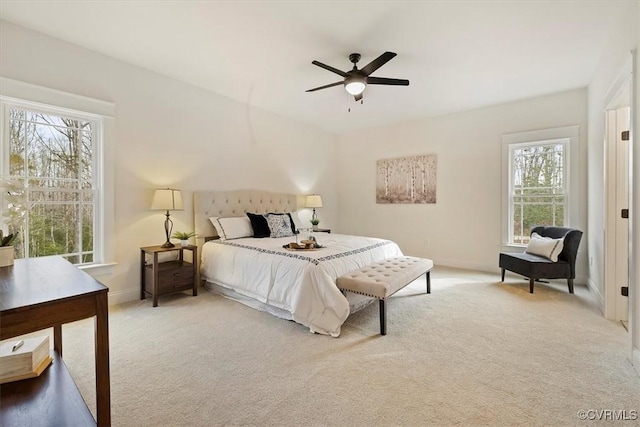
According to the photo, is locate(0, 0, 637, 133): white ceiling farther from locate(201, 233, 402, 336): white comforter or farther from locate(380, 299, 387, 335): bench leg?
locate(380, 299, 387, 335): bench leg

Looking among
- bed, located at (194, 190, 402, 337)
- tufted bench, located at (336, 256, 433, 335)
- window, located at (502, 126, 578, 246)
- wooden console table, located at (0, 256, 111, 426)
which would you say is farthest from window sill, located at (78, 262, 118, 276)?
window, located at (502, 126, 578, 246)

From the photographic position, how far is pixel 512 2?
243 centimetres

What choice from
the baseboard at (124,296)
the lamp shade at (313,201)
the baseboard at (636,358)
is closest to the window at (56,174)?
the baseboard at (124,296)

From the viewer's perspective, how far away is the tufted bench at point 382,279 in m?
2.60

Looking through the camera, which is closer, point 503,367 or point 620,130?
point 503,367

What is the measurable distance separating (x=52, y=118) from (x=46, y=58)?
59cm

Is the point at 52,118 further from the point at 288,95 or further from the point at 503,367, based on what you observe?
the point at 503,367

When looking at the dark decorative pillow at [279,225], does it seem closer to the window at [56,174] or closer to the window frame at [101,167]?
the window frame at [101,167]

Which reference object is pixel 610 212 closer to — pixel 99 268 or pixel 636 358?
pixel 636 358

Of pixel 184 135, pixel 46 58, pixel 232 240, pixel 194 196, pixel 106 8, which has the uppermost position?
pixel 106 8

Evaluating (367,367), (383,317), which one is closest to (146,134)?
(383,317)

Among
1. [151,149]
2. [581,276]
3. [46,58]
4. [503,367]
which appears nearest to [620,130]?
[581,276]

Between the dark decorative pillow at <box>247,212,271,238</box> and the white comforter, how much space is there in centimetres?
26

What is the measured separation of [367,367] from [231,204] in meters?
3.29
